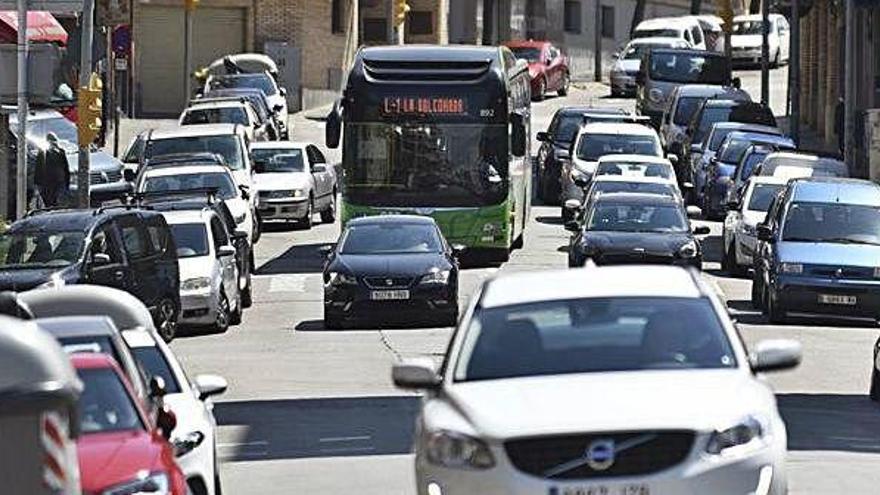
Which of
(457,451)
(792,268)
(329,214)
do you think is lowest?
(329,214)

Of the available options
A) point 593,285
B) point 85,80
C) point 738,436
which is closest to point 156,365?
point 593,285

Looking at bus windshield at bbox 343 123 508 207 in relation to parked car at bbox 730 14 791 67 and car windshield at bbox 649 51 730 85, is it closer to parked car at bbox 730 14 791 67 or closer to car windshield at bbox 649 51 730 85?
car windshield at bbox 649 51 730 85

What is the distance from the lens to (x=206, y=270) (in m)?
32.8

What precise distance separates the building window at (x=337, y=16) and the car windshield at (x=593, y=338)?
212 feet

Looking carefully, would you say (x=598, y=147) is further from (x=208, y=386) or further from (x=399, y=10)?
(x=208, y=386)

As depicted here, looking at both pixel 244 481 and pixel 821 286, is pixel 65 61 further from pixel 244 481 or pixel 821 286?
pixel 244 481

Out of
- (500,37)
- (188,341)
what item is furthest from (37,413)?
(500,37)

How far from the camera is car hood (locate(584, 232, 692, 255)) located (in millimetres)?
35469

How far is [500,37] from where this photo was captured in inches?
3410

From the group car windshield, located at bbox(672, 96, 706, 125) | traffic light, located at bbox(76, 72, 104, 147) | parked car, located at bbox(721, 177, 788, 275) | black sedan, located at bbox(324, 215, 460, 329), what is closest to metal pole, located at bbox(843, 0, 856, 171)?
car windshield, located at bbox(672, 96, 706, 125)

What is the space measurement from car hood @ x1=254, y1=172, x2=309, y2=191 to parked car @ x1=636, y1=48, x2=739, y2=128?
19283 millimetres

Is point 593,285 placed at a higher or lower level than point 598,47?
higher

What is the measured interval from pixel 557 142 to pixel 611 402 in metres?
42.4

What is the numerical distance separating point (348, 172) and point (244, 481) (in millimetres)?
21350
